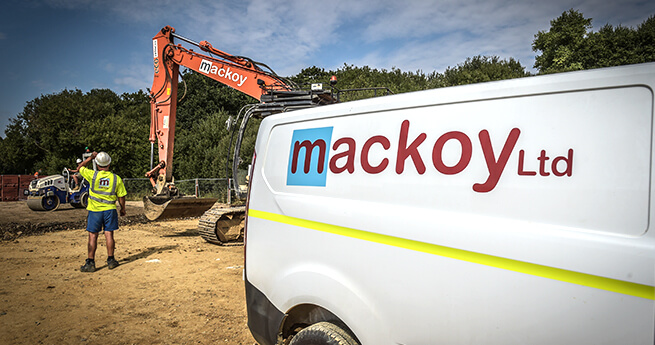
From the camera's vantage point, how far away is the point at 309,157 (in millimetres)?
2551

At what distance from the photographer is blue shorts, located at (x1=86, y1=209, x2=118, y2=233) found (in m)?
6.39

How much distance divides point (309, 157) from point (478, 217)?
47.0 inches

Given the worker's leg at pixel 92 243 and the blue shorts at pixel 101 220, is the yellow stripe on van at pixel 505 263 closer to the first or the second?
the blue shorts at pixel 101 220

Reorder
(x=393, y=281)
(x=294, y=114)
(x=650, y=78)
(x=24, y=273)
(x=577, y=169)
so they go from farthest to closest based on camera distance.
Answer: (x=24, y=273), (x=294, y=114), (x=393, y=281), (x=577, y=169), (x=650, y=78)

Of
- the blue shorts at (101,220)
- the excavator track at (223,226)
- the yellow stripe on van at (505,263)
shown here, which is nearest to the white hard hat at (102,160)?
the blue shorts at (101,220)

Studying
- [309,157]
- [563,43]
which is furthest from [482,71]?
[309,157]

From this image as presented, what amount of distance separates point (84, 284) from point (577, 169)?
6555 mm

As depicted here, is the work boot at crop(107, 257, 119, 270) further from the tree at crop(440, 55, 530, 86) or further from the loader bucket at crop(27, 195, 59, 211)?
the tree at crop(440, 55, 530, 86)

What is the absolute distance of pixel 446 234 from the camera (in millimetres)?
1772

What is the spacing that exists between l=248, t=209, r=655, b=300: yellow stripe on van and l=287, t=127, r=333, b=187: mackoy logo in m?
0.30

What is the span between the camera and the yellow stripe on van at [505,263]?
1.33 metres

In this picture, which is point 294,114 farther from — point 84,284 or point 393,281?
point 84,284

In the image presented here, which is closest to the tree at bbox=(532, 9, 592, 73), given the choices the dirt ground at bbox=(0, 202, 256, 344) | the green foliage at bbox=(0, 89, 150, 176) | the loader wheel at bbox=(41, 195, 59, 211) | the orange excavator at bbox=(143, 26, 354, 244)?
the orange excavator at bbox=(143, 26, 354, 244)

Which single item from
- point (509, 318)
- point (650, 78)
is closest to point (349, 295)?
point (509, 318)
